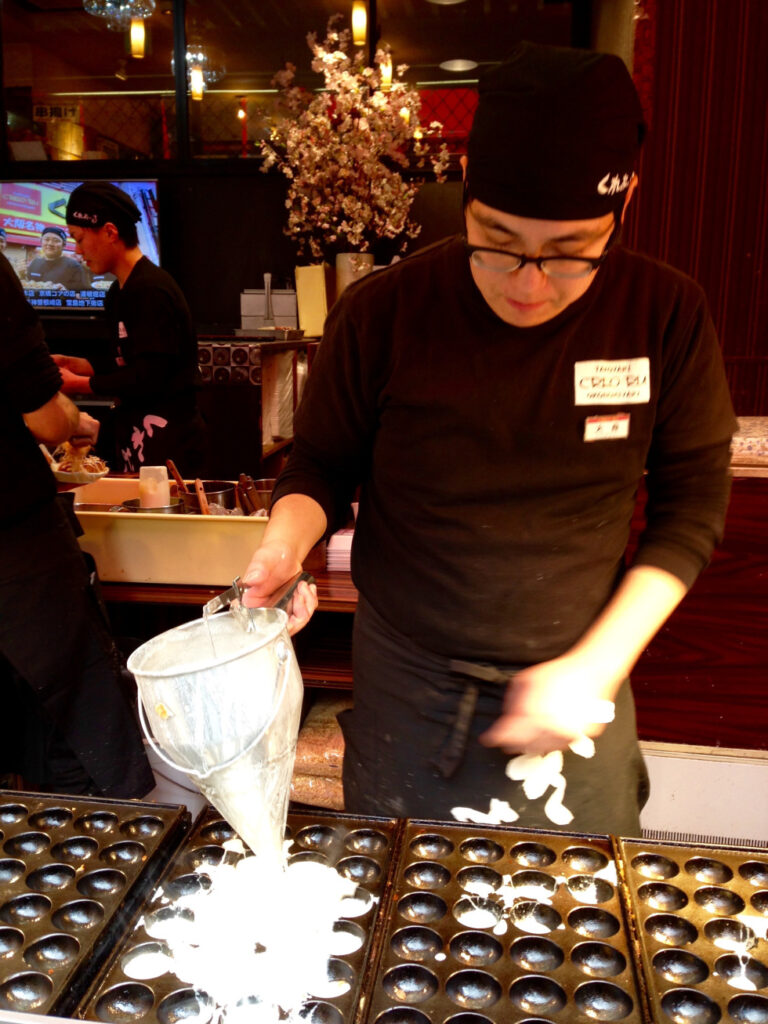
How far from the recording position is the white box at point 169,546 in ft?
7.51

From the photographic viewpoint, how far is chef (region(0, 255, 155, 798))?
73.4 inches

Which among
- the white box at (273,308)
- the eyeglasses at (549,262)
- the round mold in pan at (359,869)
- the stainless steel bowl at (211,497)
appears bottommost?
the round mold in pan at (359,869)

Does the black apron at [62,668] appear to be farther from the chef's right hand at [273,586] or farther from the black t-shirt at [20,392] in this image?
the chef's right hand at [273,586]

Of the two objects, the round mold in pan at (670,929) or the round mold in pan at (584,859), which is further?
the round mold in pan at (584,859)

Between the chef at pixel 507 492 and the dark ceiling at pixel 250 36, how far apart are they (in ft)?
15.9

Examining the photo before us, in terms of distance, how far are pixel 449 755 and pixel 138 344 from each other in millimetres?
2228

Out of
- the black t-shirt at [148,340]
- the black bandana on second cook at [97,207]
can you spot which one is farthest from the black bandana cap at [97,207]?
the black t-shirt at [148,340]

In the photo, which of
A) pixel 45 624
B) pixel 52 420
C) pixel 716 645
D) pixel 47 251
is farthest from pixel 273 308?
pixel 716 645

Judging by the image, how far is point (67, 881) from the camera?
1037 mm

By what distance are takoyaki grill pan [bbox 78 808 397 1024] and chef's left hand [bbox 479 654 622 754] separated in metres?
0.20

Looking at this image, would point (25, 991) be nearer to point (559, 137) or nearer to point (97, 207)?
point (559, 137)

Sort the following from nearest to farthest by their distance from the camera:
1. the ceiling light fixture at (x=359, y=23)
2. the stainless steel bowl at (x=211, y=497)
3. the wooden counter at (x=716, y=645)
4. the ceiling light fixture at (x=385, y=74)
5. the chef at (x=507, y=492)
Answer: the chef at (x=507, y=492), the wooden counter at (x=716, y=645), the stainless steel bowl at (x=211, y=497), the ceiling light fixture at (x=385, y=74), the ceiling light fixture at (x=359, y=23)

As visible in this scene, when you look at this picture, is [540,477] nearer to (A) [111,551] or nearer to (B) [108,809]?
(B) [108,809]

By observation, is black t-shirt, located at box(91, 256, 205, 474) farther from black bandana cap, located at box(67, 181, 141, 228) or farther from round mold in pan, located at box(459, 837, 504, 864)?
round mold in pan, located at box(459, 837, 504, 864)
